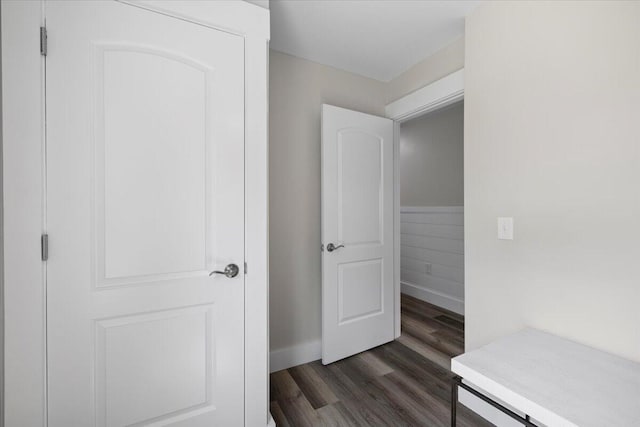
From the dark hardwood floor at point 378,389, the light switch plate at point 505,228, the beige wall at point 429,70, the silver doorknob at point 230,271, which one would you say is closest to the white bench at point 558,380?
the light switch plate at point 505,228

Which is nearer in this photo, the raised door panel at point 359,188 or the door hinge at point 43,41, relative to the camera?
the door hinge at point 43,41

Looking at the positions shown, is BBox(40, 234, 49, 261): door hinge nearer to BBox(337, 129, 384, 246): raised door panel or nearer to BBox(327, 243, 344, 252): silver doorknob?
BBox(327, 243, 344, 252): silver doorknob

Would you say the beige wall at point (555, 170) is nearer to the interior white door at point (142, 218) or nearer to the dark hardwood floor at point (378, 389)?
the dark hardwood floor at point (378, 389)

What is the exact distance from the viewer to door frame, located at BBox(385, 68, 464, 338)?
1.98m

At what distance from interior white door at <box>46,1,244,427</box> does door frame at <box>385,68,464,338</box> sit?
1.44 m

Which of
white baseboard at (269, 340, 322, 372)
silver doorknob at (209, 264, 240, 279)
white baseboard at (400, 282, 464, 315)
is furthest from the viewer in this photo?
white baseboard at (400, 282, 464, 315)

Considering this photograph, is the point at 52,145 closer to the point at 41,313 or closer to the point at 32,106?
the point at 32,106

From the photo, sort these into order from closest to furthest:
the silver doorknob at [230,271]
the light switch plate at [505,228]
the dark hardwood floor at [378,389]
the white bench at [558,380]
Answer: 1. the white bench at [558,380]
2. the silver doorknob at [230,271]
3. the light switch plate at [505,228]
4. the dark hardwood floor at [378,389]

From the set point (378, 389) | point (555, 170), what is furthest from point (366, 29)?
point (378, 389)

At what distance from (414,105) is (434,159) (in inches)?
64.0

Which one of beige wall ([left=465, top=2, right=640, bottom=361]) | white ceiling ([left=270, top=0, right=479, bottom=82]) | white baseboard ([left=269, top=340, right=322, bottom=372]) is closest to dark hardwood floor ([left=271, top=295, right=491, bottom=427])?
white baseboard ([left=269, top=340, right=322, bottom=372])

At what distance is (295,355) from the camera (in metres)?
2.24

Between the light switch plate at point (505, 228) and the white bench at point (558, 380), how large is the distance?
53 cm

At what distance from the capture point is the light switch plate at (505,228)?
1.54m
